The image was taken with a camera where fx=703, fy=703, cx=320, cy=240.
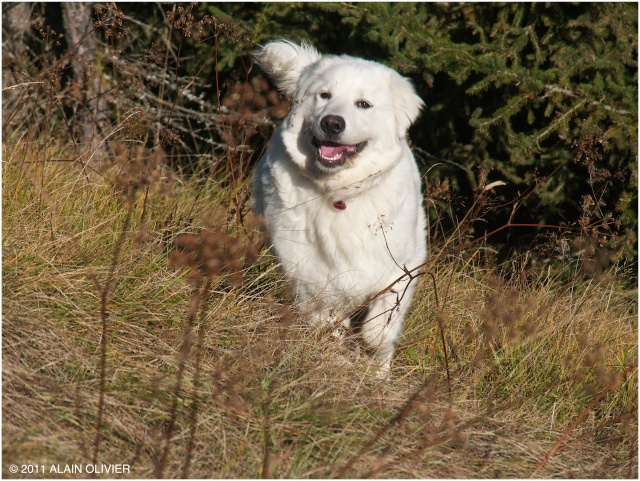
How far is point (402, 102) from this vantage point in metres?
3.73

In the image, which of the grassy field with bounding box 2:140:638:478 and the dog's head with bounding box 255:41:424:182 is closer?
the grassy field with bounding box 2:140:638:478

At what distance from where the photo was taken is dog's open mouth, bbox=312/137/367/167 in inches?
136

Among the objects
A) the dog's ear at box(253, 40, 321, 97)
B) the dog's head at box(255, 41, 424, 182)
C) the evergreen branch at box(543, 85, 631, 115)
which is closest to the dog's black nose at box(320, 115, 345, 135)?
the dog's head at box(255, 41, 424, 182)

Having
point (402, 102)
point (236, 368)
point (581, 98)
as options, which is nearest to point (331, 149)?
point (402, 102)

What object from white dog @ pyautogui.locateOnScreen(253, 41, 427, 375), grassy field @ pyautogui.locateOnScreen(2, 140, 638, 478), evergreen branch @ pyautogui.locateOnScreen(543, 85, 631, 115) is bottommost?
grassy field @ pyautogui.locateOnScreen(2, 140, 638, 478)

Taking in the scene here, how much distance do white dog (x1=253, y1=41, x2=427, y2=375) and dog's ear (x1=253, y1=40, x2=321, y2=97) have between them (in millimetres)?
264

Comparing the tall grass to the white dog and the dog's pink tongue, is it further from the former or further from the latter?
the dog's pink tongue

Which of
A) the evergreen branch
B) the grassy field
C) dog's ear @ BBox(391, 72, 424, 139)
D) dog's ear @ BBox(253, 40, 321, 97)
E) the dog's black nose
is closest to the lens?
the grassy field

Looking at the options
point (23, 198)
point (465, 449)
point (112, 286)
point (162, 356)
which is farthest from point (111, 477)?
point (23, 198)

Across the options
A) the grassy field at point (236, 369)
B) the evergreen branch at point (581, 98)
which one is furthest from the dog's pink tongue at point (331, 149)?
the evergreen branch at point (581, 98)

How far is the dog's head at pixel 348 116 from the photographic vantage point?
3.46 metres

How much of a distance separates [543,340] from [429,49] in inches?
82.2

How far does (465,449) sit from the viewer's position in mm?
2699

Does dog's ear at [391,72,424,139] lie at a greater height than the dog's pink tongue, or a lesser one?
greater
